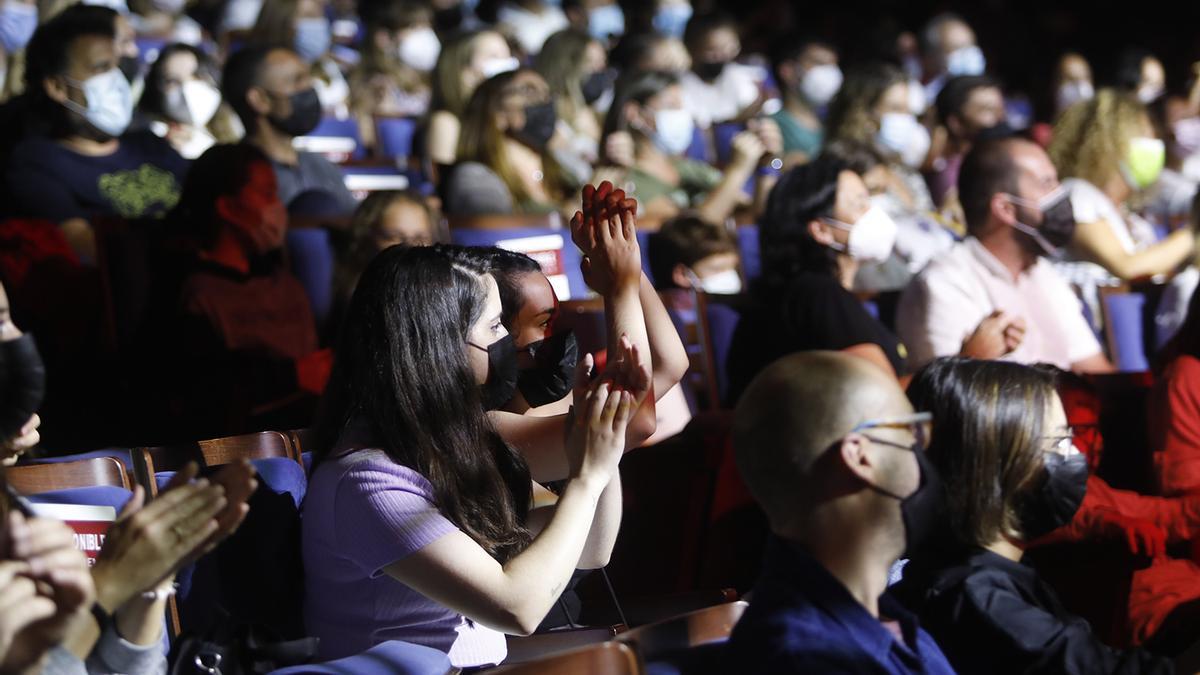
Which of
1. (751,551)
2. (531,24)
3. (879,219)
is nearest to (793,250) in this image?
(879,219)

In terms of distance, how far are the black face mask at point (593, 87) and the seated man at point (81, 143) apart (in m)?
2.53

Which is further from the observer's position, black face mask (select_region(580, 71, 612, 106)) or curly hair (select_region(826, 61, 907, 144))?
black face mask (select_region(580, 71, 612, 106))

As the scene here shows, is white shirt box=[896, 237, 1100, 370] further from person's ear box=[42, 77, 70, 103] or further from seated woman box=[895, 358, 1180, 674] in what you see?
person's ear box=[42, 77, 70, 103]

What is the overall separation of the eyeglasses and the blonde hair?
4.20 meters

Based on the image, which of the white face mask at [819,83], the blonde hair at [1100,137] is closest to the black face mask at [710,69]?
the white face mask at [819,83]

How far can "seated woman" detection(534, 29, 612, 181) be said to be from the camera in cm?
640

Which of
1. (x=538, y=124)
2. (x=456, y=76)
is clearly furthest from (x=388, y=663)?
(x=456, y=76)

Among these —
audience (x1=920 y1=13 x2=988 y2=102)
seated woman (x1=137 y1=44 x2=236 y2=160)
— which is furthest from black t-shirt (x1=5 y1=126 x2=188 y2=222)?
audience (x1=920 y1=13 x2=988 y2=102)

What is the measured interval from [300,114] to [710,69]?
3942mm

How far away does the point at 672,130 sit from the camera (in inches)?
242

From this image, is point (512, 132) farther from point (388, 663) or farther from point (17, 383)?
point (17, 383)

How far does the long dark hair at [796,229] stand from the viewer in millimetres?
3994

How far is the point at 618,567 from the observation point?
10.7ft

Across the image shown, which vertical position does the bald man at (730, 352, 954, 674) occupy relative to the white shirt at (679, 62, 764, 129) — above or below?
above
